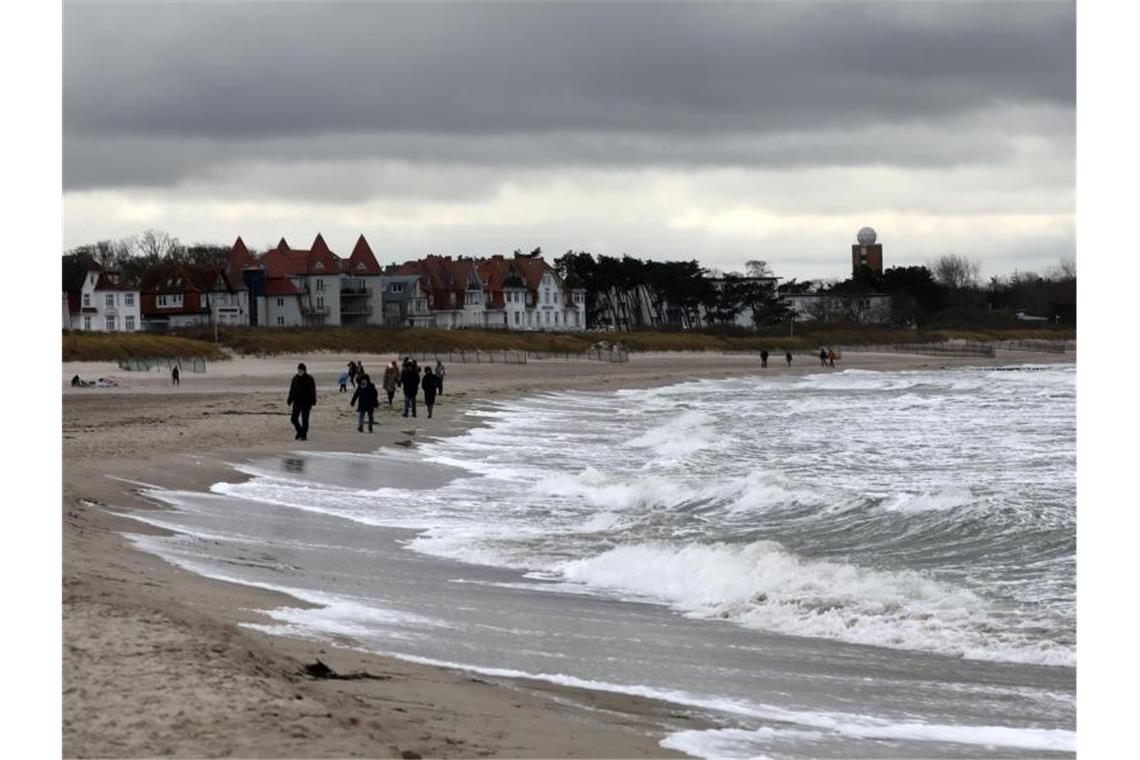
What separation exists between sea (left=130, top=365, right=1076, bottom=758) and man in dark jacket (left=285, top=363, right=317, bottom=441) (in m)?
1.97

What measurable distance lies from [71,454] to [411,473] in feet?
16.7

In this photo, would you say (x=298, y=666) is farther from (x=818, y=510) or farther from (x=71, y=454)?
(x=71, y=454)

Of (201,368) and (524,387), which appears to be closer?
(524,387)

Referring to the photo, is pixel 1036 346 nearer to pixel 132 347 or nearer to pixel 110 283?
pixel 110 283

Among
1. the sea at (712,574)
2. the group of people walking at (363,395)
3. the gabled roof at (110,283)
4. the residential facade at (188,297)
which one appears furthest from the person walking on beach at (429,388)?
the residential facade at (188,297)

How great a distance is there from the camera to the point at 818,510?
19.2 m

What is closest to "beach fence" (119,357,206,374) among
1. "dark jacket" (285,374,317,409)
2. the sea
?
"dark jacket" (285,374,317,409)

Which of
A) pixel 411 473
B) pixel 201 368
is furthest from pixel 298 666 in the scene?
pixel 201 368

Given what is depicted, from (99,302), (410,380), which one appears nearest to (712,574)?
(410,380)

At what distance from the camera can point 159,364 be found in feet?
210

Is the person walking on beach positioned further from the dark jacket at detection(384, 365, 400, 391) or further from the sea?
the sea

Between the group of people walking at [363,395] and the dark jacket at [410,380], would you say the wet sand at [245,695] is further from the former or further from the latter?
the dark jacket at [410,380]

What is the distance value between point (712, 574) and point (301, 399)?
14.5 m

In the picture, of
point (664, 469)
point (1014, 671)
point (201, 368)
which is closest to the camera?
point (1014, 671)
